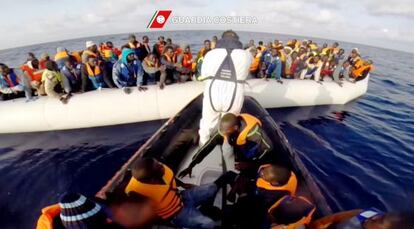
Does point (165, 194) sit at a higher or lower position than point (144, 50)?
lower

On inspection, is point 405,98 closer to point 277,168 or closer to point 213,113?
point 213,113

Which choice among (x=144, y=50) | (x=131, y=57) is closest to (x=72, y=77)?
(x=131, y=57)

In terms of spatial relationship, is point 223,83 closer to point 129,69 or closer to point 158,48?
point 129,69

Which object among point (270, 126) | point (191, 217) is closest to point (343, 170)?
point (270, 126)

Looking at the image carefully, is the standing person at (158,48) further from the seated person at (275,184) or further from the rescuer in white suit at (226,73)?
the seated person at (275,184)

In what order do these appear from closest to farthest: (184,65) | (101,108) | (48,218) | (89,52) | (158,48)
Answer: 1. (48,218)
2. (101,108)
3. (89,52)
4. (184,65)
5. (158,48)

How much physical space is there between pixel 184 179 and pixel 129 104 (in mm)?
3317

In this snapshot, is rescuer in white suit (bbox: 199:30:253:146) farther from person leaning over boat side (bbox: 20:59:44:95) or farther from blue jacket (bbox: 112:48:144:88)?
person leaning over boat side (bbox: 20:59:44:95)

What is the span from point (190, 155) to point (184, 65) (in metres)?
4.12

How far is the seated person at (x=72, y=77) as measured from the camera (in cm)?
612

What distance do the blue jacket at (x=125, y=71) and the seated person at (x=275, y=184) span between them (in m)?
4.94

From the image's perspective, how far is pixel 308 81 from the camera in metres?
7.68

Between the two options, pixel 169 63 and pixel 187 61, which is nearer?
pixel 169 63

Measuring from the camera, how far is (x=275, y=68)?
7.64 meters
